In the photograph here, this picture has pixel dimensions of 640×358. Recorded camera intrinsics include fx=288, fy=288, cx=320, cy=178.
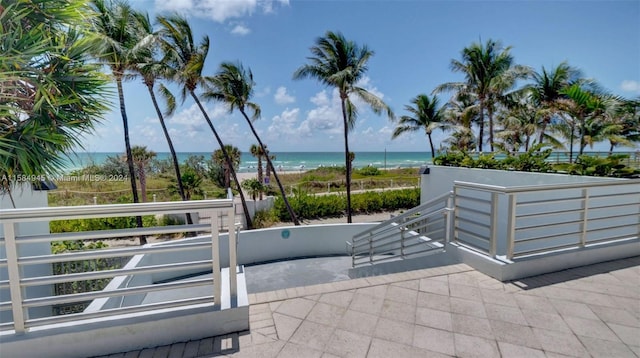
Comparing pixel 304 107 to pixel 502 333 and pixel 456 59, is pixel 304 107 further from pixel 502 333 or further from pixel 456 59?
pixel 502 333

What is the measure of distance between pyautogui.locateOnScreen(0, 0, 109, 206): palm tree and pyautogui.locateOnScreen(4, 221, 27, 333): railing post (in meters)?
1.91

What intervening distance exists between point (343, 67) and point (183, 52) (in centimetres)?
549

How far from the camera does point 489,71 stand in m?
13.4

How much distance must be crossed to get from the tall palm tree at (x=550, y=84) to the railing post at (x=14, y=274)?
49.4ft

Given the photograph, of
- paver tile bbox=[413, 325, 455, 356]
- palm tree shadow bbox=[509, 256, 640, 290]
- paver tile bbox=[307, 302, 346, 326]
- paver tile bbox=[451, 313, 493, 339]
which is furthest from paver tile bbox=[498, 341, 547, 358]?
paver tile bbox=[307, 302, 346, 326]

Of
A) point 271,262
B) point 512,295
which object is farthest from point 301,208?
point 512,295

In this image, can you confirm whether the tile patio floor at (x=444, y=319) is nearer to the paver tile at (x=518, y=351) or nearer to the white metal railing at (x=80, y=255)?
the paver tile at (x=518, y=351)

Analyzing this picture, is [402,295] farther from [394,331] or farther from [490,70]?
[490,70]

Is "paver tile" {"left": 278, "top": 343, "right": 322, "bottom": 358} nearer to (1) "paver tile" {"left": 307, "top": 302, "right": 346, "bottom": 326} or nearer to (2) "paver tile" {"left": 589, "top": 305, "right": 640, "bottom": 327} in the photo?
(1) "paver tile" {"left": 307, "top": 302, "right": 346, "bottom": 326}

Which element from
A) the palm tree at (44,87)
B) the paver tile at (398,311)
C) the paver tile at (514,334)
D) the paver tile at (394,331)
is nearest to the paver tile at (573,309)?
the paver tile at (514,334)

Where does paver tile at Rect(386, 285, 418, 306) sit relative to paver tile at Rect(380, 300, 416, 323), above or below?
above

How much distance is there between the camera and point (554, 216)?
17.3 ft

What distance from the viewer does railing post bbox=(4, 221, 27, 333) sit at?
1.67 m

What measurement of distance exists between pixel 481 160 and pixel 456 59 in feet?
29.5
